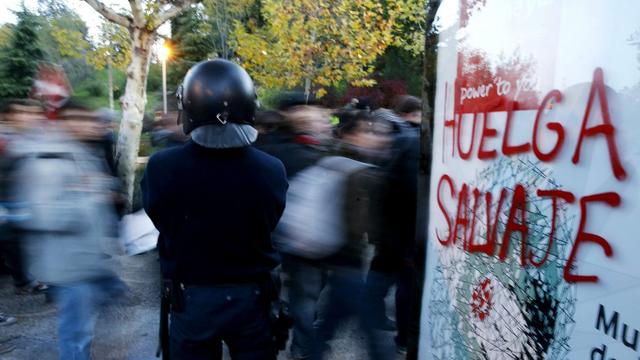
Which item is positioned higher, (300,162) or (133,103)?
(133,103)

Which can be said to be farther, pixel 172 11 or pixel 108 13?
pixel 172 11

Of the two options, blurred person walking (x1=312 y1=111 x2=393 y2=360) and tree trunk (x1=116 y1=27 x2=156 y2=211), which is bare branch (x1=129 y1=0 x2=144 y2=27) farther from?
blurred person walking (x1=312 y1=111 x2=393 y2=360)

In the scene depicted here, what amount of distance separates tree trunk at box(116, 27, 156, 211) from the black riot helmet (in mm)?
6705

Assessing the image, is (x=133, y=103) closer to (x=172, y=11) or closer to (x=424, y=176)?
(x=172, y=11)

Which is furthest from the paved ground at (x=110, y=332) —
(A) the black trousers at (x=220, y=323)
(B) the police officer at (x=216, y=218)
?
(B) the police officer at (x=216, y=218)

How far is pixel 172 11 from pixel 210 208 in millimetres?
7371

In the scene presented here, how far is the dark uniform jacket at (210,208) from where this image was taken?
2.06 metres

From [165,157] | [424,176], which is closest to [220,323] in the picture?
[165,157]

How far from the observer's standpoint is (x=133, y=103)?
29.0 feet

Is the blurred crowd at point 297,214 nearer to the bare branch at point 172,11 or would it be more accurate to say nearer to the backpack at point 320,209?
the backpack at point 320,209

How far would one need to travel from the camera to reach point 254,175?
6.96ft

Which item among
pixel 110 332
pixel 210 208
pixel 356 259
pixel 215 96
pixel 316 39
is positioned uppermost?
pixel 316 39

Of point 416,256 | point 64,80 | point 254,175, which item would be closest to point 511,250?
point 416,256

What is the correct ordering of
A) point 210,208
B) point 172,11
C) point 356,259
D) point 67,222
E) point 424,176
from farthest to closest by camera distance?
1. point 172,11
2. point 356,259
3. point 67,222
4. point 424,176
5. point 210,208
